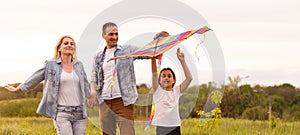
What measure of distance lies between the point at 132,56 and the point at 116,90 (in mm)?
424

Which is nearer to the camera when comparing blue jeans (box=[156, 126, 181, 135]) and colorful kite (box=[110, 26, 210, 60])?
colorful kite (box=[110, 26, 210, 60])

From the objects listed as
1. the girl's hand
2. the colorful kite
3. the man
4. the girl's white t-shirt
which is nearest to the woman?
the man

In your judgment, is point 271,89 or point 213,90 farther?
point 271,89

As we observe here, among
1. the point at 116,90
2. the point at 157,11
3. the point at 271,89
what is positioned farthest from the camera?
the point at 271,89

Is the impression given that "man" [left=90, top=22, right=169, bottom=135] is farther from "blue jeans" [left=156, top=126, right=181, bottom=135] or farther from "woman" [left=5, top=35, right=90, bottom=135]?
"blue jeans" [left=156, top=126, right=181, bottom=135]

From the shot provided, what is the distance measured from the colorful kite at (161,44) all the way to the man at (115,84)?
0.19 metres

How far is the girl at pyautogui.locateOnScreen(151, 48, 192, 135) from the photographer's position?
16.6 feet

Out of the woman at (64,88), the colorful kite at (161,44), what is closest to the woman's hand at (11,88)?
the woman at (64,88)

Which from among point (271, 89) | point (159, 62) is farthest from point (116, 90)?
point (271, 89)

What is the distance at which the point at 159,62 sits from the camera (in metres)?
5.09

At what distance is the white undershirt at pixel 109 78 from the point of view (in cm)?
521

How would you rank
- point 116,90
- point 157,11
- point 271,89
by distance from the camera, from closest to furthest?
1. point 157,11
2. point 116,90
3. point 271,89

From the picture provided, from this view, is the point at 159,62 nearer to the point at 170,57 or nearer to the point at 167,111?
the point at 170,57

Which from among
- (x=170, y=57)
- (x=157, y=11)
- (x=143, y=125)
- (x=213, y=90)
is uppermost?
(x=157, y=11)
